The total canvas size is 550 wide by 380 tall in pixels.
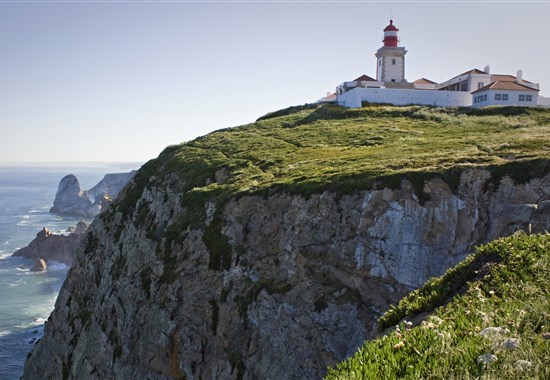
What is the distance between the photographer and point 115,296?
30922 millimetres

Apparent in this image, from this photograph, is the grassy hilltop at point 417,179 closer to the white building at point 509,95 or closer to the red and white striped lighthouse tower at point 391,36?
the white building at point 509,95

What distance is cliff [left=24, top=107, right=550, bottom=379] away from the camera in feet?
65.5

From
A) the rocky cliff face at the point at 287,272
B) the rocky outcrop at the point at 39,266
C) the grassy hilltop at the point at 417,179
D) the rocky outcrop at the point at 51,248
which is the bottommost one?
the rocky outcrop at the point at 39,266

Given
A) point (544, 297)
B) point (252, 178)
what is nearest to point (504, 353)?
point (544, 297)

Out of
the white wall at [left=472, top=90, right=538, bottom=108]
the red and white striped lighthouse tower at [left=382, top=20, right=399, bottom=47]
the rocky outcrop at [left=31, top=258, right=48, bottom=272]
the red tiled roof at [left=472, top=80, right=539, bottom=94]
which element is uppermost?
the red and white striped lighthouse tower at [left=382, top=20, right=399, bottom=47]

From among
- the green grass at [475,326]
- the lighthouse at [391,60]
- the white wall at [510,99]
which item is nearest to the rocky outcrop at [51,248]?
the lighthouse at [391,60]

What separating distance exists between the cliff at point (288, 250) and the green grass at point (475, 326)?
10.1m

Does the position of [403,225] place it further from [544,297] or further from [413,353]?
[413,353]

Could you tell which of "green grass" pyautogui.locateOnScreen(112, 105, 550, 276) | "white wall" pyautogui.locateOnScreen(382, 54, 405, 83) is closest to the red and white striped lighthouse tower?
"white wall" pyautogui.locateOnScreen(382, 54, 405, 83)

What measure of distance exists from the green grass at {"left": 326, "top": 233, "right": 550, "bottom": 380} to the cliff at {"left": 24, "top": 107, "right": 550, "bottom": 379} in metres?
10.1

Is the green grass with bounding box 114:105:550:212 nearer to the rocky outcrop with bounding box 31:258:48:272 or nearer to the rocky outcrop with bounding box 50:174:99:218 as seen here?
the rocky outcrop with bounding box 31:258:48:272

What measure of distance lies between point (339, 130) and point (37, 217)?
426ft

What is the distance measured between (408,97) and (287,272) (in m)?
42.8

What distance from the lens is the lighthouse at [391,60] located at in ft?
215
